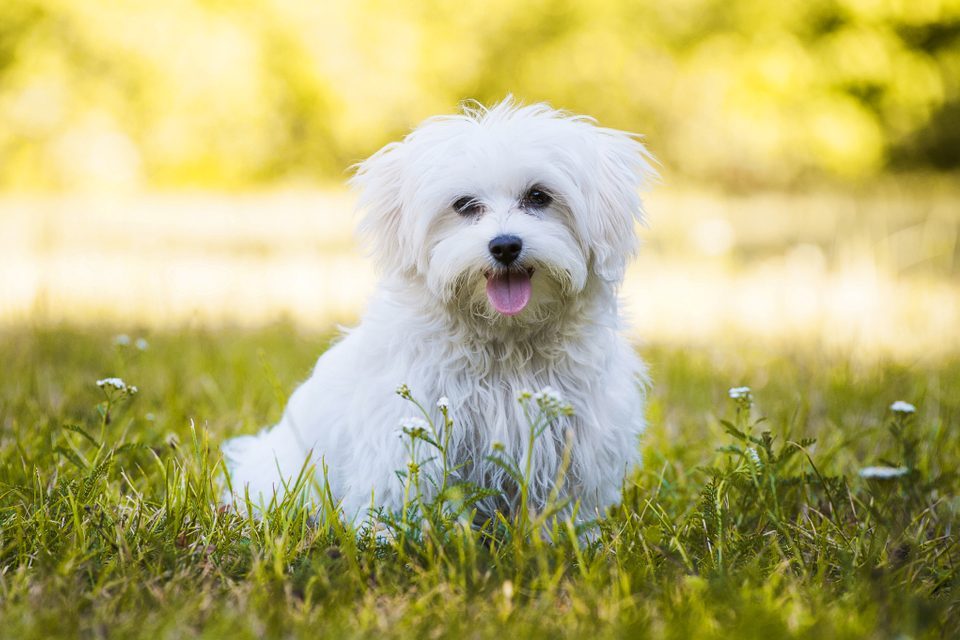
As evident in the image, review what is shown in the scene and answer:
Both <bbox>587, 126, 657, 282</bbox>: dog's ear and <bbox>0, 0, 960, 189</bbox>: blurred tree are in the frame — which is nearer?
<bbox>587, 126, 657, 282</bbox>: dog's ear

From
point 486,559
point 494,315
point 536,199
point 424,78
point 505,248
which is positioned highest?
point 424,78

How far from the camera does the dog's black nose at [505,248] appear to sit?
8.49ft

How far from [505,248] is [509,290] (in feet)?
0.42

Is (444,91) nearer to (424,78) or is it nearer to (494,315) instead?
(424,78)

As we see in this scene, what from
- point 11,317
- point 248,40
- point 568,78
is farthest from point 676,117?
point 11,317

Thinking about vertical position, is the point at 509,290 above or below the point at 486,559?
above

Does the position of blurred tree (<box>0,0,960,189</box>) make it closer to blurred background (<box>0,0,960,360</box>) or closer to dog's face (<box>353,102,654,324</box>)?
blurred background (<box>0,0,960,360</box>)

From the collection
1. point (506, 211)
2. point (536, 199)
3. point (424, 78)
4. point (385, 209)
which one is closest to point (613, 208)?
point (536, 199)

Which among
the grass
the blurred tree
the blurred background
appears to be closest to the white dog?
the grass

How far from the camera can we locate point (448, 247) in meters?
2.66

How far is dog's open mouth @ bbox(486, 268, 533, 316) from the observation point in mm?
2621

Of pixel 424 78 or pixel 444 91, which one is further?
pixel 444 91

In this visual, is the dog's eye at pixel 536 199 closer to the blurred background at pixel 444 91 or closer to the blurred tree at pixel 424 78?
the blurred background at pixel 444 91

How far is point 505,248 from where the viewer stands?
2.59 m
